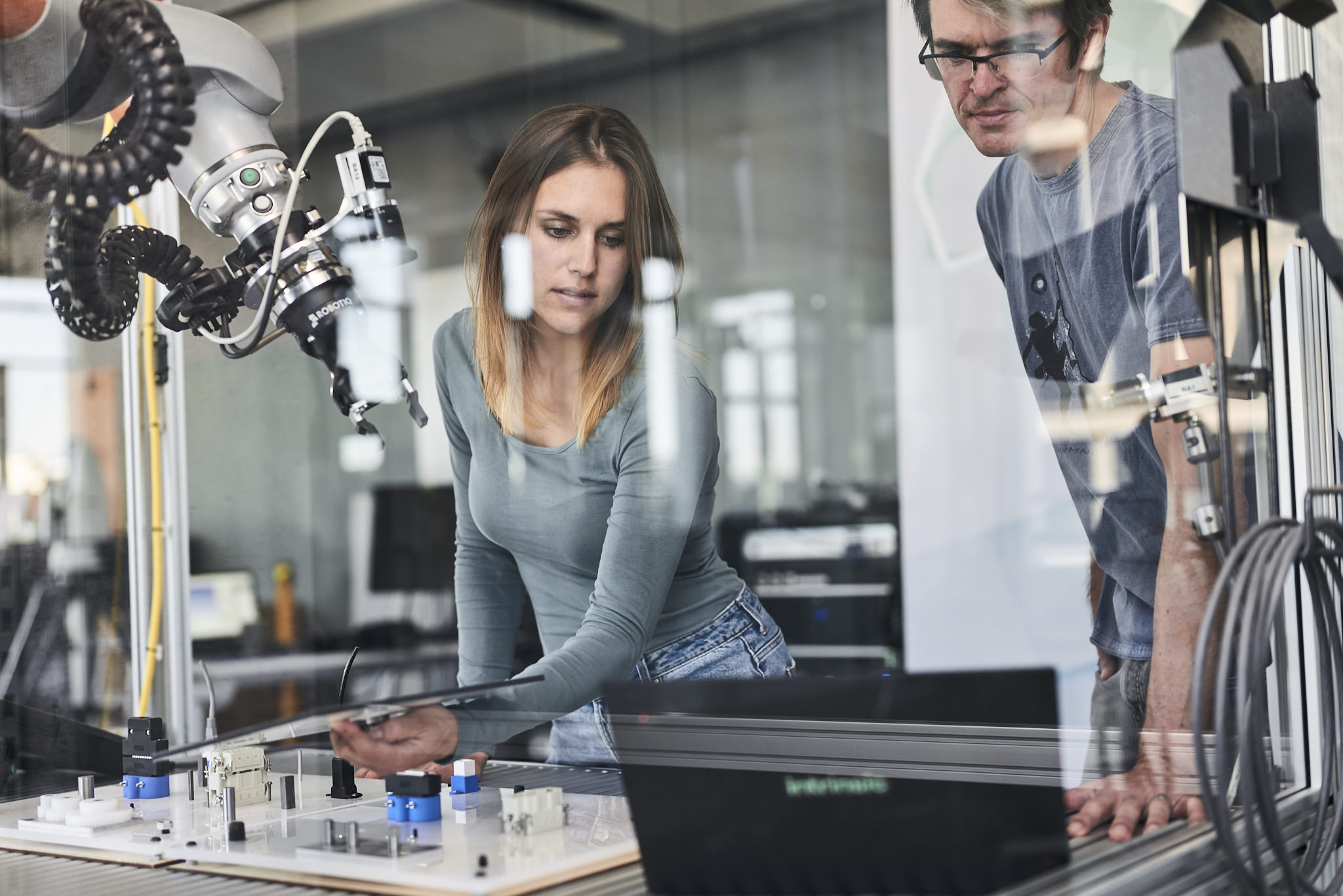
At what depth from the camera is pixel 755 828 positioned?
906 millimetres

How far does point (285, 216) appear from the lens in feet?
4.37

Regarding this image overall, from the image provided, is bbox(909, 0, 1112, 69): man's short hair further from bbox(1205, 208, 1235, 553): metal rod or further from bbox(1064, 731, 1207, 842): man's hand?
bbox(1064, 731, 1207, 842): man's hand

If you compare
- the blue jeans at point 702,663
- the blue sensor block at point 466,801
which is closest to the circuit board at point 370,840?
the blue sensor block at point 466,801

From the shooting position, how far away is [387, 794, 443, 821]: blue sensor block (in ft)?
3.37

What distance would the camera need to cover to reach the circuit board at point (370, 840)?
0.91 metres

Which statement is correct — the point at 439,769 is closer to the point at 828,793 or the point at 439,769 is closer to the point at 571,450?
the point at 828,793

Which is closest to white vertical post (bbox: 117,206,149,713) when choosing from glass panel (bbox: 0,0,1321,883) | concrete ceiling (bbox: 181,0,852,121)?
glass panel (bbox: 0,0,1321,883)

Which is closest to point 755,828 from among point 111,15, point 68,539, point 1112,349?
point 1112,349

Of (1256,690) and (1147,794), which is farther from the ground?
(1256,690)

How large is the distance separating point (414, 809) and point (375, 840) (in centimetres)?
6

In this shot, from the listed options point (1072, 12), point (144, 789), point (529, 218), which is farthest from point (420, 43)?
point (144, 789)

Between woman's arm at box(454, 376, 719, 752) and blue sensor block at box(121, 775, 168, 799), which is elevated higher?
woman's arm at box(454, 376, 719, 752)

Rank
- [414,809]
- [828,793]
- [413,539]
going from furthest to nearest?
[413,539]
[414,809]
[828,793]

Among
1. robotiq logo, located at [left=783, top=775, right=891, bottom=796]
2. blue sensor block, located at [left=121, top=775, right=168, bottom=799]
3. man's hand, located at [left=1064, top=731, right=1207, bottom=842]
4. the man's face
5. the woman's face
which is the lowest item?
man's hand, located at [left=1064, top=731, right=1207, bottom=842]
